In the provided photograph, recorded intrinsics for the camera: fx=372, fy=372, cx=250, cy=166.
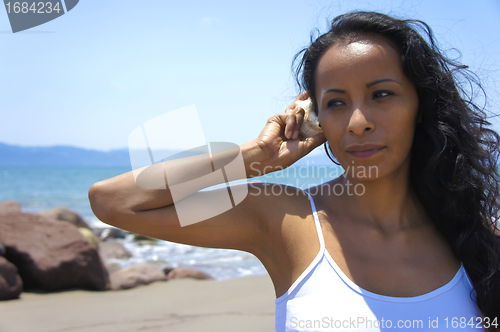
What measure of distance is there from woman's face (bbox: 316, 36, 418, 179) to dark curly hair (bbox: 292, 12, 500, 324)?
8 centimetres

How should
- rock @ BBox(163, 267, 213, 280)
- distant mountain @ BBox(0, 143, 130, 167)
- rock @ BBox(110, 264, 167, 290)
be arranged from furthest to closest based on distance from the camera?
distant mountain @ BBox(0, 143, 130, 167), rock @ BBox(163, 267, 213, 280), rock @ BBox(110, 264, 167, 290)

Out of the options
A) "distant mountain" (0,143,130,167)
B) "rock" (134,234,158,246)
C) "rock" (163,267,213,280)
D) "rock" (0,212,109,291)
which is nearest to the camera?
"rock" (0,212,109,291)

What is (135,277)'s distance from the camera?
629 centimetres

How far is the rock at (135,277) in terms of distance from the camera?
609 cm

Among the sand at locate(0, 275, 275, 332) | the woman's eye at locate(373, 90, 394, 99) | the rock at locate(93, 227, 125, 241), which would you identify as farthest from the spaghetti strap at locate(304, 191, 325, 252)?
the rock at locate(93, 227, 125, 241)

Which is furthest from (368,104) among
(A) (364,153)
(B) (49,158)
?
(B) (49,158)

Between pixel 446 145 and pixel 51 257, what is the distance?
573cm

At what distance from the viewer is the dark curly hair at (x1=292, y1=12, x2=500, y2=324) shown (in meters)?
1.73

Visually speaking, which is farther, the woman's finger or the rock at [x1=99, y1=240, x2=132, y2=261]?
the rock at [x1=99, y1=240, x2=132, y2=261]

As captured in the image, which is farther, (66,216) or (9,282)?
(66,216)

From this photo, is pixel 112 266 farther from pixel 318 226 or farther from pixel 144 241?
pixel 318 226

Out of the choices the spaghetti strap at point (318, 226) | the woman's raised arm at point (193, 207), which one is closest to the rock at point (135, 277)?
the woman's raised arm at point (193, 207)

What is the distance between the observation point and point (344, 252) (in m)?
1.65

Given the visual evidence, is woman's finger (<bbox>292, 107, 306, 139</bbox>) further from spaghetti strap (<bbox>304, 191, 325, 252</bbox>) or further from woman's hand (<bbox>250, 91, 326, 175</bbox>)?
spaghetti strap (<bbox>304, 191, 325, 252</bbox>)
